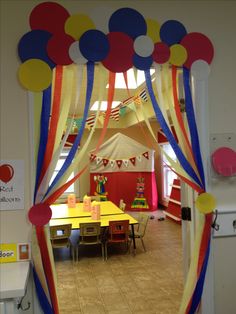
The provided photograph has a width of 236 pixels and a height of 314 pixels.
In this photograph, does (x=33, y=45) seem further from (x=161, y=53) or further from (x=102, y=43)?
(x=161, y=53)

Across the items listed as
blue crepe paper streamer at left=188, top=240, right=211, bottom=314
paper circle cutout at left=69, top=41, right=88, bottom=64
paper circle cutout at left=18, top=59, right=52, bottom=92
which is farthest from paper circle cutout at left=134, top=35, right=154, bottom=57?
blue crepe paper streamer at left=188, top=240, right=211, bottom=314

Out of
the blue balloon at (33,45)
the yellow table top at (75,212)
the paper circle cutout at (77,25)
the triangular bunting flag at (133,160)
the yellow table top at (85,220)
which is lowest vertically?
the yellow table top at (85,220)

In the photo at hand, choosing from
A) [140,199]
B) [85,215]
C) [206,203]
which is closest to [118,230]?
[85,215]

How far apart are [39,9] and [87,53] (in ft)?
1.31

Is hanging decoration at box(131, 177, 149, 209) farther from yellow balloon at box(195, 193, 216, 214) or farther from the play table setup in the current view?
yellow balloon at box(195, 193, 216, 214)

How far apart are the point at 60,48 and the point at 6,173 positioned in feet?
2.84

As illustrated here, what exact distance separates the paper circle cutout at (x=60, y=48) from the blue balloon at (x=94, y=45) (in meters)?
0.08

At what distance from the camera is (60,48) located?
1903 mm

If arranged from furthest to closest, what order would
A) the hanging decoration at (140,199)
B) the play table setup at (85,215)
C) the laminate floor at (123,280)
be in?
1. the hanging decoration at (140,199)
2. the play table setup at (85,215)
3. the laminate floor at (123,280)

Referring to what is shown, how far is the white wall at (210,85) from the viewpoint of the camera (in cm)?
189

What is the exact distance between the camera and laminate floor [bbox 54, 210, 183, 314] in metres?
3.22

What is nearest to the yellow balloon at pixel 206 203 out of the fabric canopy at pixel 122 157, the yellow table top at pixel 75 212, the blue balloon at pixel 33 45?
the blue balloon at pixel 33 45

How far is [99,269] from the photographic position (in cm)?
430

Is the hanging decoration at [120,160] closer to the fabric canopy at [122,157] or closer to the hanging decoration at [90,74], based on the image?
the fabric canopy at [122,157]
